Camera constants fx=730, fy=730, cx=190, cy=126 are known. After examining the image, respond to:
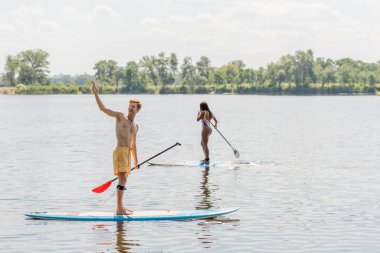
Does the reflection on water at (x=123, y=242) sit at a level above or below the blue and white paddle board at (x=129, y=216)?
below

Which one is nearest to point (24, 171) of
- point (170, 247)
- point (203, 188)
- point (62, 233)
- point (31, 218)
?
point (203, 188)

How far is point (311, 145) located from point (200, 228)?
1038 inches

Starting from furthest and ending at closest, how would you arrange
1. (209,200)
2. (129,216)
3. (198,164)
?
(198,164) < (209,200) < (129,216)

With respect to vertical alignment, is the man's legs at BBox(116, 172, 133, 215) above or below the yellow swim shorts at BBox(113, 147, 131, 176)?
below

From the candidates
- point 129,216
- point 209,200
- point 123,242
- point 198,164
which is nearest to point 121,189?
point 129,216

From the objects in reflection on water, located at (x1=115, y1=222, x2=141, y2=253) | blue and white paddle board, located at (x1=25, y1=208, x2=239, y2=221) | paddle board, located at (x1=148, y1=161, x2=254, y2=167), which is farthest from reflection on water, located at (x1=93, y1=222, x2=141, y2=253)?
paddle board, located at (x1=148, y1=161, x2=254, y2=167)

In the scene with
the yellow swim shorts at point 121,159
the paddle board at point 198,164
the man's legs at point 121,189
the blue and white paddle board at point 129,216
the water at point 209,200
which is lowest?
the water at point 209,200

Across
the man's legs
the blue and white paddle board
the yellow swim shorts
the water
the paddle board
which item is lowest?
the water

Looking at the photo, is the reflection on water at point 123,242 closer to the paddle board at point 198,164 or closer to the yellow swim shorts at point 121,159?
the yellow swim shorts at point 121,159

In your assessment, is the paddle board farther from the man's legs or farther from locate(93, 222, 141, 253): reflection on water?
locate(93, 222, 141, 253): reflection on water

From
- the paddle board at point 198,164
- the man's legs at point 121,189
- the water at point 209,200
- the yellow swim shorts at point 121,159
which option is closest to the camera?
the water at point 209,200

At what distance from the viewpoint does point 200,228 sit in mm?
15617

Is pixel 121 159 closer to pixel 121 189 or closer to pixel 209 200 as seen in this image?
pixel 121 189

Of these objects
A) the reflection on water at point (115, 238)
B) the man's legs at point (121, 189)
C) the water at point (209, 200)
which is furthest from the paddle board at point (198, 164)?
the reflection on water at point (115, 238)
